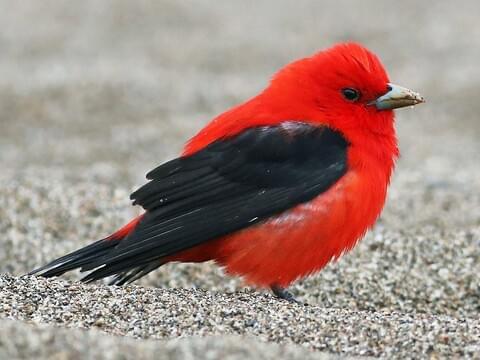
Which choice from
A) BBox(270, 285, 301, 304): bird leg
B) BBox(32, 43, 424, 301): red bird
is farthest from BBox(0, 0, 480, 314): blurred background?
BBox(32, 43, 424, 301): red bird

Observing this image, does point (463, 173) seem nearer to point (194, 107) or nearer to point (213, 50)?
point (194, 107)

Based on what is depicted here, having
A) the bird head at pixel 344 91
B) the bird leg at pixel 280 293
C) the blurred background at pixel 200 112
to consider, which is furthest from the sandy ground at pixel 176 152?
the bird head at pixel 344 91

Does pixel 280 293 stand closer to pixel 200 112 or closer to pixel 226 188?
pixel 226 188

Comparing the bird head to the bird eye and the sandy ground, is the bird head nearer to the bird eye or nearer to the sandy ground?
Answer: the bird eye

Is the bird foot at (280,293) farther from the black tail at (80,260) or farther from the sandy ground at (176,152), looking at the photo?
the black tail at (80,260)

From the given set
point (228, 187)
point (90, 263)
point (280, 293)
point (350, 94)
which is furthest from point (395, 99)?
point (90, 263)

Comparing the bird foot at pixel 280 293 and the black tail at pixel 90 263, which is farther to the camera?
the bird foot at pixel 280 293
